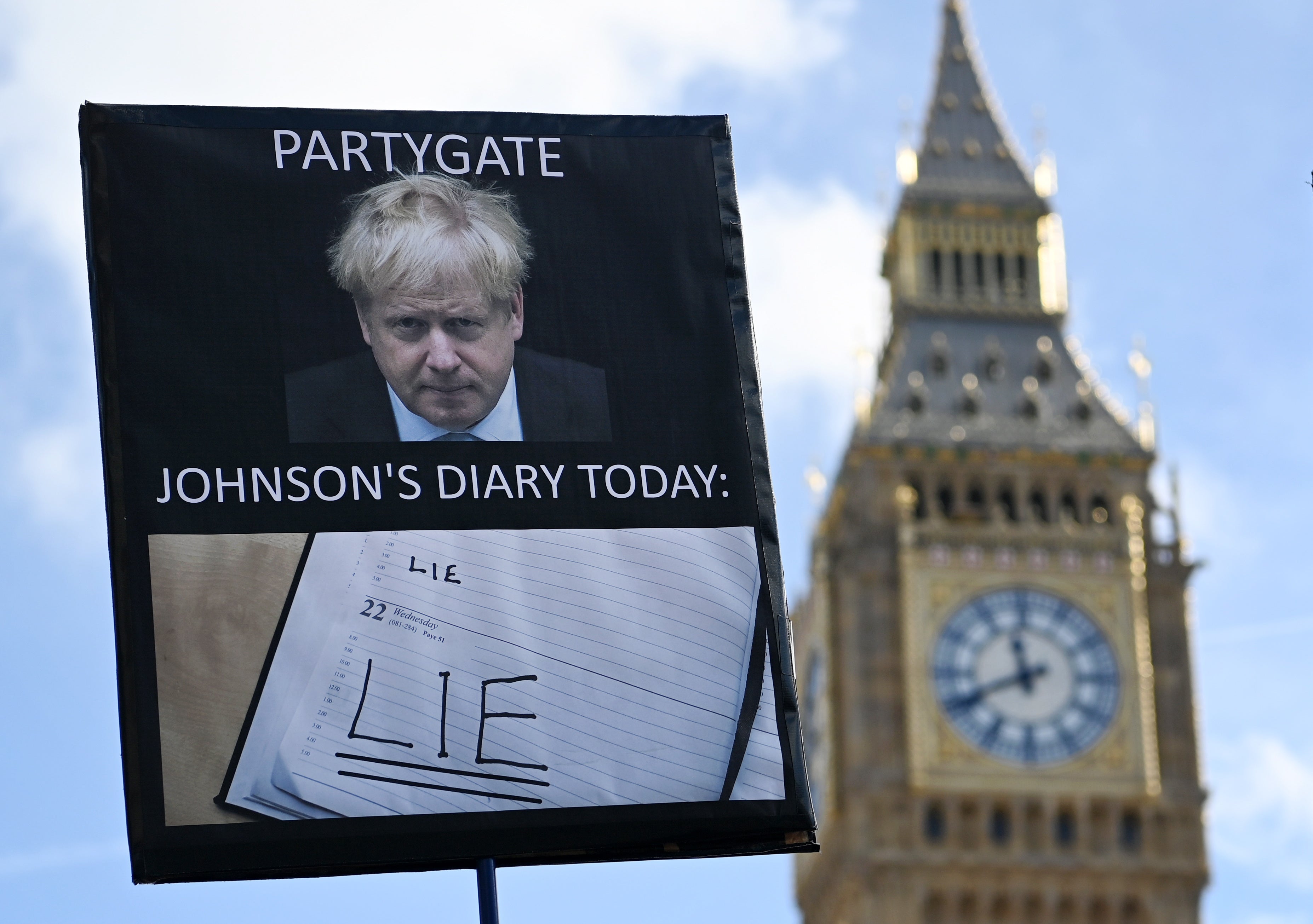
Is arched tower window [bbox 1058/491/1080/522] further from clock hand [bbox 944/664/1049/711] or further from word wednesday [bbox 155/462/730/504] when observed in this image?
word wednesday [bbox 155/462/730/504]

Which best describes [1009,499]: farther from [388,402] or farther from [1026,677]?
[388,402]

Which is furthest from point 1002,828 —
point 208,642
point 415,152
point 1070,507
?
point 208,642

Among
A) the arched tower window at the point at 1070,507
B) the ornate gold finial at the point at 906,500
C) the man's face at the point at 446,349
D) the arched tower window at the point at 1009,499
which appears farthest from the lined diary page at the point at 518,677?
the arched tower window at the point at 1070,507

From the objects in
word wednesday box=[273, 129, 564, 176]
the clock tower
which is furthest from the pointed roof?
word wednesday box=[273, 129, 564, 176]

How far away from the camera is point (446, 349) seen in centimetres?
2097

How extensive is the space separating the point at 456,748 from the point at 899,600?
196 feet

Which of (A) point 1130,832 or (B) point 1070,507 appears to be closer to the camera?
(A) point 1130,832

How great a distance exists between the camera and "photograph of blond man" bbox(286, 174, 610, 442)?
811 inches

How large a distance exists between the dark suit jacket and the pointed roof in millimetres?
64887

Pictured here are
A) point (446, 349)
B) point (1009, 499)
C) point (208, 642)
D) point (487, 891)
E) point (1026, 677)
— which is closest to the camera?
point (487, 891)

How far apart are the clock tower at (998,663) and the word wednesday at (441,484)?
56561mm

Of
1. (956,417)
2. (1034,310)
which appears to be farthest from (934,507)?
(1034,310)

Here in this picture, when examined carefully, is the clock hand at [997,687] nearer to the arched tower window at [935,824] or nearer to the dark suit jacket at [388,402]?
the arched tower window at [935,824]

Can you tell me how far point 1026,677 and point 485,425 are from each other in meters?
58.2
